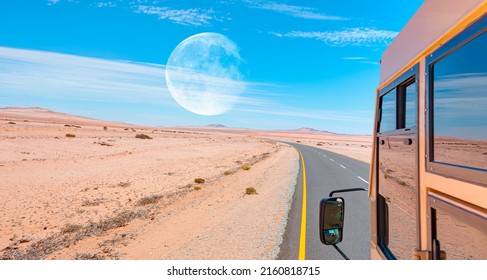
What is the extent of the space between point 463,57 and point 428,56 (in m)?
0.38

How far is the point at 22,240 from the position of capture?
8.38 metres

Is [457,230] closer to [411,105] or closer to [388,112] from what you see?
[411,105]

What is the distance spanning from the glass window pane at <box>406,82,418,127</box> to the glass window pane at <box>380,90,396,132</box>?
1.05 feet

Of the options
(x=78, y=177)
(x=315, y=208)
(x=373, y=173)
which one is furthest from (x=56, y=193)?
(x=373, y=173)

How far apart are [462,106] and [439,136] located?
0.76 ft

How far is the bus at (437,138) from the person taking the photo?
166cm

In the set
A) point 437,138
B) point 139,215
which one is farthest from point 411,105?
point 139,215

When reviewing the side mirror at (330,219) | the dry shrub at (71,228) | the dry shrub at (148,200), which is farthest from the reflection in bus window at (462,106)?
the dry shrub at (148,200)

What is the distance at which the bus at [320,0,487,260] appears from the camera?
5.46ft

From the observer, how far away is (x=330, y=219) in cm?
309

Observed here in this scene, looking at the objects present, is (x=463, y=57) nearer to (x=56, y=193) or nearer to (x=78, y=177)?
(x=56, y=193)

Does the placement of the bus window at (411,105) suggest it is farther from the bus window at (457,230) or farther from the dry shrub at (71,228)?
the dry shrub at (71,228)

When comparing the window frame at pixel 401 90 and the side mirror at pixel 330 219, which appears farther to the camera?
the side mirror at pixel 330 219

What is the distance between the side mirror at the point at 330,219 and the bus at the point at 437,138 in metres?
0.01
